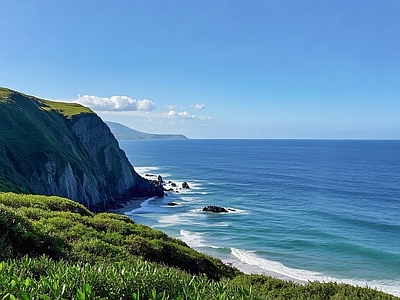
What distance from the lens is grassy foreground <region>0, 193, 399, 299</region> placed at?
17.9 feet

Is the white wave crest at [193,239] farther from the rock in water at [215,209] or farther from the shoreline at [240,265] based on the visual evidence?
the rock in water at [215,209]

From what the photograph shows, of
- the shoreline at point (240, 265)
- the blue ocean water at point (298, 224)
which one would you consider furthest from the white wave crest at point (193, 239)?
the shoreline at point (240, 265)

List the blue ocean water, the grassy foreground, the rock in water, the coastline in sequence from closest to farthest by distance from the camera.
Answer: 1. the grassy foreground
2. the blue ocean water
3. the rock in water
4. the coastline

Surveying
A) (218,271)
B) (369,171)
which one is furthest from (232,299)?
(369,171)

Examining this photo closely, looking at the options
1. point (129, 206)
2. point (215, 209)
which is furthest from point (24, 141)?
point (215, 209)

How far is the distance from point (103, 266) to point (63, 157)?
59.5m

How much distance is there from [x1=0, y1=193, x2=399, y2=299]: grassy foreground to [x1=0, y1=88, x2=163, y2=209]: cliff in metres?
22.5

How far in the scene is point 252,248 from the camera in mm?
47406

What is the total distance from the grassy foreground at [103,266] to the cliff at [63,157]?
73.9 feet

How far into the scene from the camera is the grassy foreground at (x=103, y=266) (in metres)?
5.45

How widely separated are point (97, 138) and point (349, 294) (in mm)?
85347

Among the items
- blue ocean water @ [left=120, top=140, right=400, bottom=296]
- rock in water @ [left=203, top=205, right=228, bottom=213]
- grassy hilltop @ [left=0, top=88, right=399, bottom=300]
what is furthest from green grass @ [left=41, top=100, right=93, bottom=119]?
grassy hilltop @ [left=0, top=88, right=399, bottom=300]

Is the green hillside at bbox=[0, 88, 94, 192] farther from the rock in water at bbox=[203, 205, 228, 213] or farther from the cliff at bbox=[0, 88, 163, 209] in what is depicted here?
the rock in water at bbox=[203, 205, 228, 213]

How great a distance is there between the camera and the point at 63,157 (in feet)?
205
